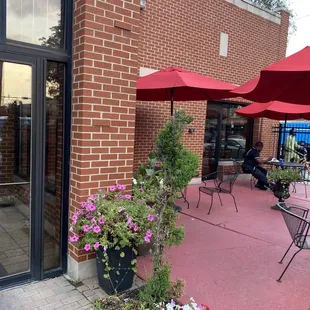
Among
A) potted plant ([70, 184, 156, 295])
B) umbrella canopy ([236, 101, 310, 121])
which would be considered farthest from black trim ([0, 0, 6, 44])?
umbrella canopy ([236, 101, 310, 121])

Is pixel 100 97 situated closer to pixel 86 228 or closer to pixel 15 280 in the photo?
pixel 86 228

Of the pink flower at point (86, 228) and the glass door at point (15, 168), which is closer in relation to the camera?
the pink flower at point (86, 228)

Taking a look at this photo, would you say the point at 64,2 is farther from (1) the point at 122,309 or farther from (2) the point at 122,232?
(1) the point at 122,309

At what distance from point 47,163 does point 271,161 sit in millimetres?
6208

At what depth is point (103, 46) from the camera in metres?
2.93

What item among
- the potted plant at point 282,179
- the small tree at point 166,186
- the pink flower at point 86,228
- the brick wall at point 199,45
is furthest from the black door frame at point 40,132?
the potted plant at point 282,179

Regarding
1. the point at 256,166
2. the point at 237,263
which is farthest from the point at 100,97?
the point at 256,166

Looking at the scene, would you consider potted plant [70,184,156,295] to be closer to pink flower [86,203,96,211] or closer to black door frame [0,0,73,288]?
pink flower [86,203,96,211]

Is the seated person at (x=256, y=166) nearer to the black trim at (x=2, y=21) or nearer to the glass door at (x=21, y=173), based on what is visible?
the glass door at (x=21, y=173)

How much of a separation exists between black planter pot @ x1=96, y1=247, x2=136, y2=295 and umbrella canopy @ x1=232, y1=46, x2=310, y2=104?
2261 millimetres

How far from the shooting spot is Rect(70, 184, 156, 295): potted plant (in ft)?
8.69

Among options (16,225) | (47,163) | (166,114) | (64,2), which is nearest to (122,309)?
(16,225)

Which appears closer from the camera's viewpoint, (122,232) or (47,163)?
(122,232)

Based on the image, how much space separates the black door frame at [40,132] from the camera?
2801 mm
